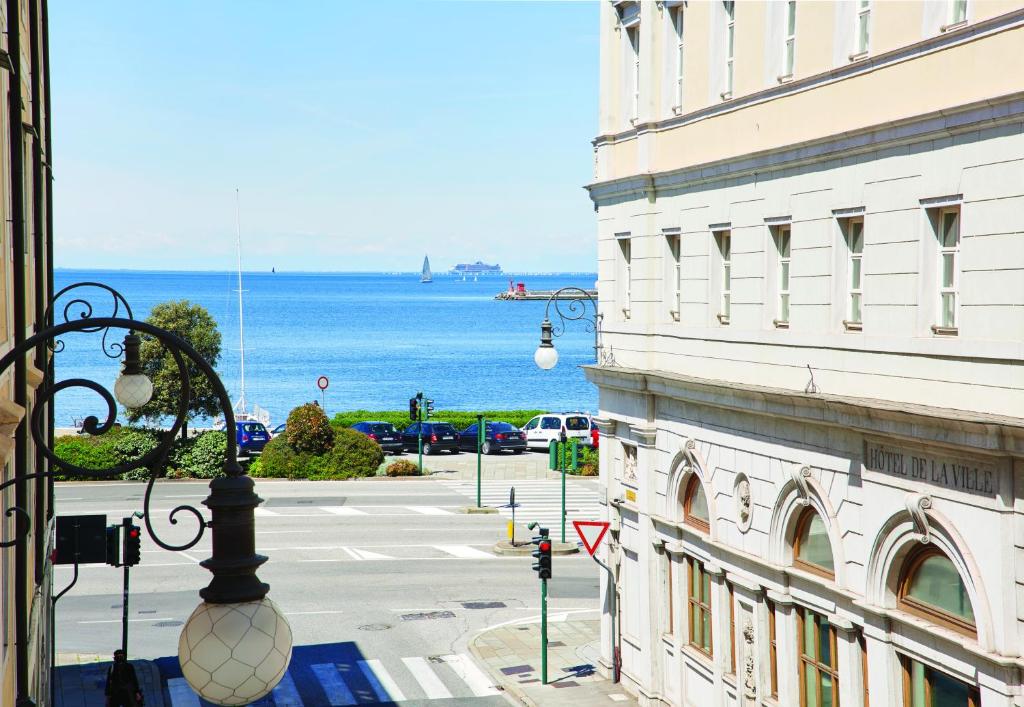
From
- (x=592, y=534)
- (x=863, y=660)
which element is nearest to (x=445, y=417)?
(x=592, y=534)

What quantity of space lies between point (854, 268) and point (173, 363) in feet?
133

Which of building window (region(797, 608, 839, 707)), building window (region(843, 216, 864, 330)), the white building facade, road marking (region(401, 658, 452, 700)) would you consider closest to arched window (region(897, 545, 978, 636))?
the white building facade

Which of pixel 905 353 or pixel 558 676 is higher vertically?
pixel 905 353

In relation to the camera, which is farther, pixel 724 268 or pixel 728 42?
pixel 724 268

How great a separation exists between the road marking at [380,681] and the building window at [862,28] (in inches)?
547

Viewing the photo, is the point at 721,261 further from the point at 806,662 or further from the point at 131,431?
the point at 131,431

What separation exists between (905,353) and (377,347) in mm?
172967

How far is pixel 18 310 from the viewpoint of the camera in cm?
1187

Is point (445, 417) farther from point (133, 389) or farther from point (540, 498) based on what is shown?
point (133, 389)

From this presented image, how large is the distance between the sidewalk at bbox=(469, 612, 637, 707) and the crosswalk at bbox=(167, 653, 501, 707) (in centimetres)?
46

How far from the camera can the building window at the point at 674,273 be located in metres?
22.3

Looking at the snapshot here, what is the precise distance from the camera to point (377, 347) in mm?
186625

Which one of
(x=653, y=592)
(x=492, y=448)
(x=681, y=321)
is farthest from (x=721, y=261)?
(x=492, y=448)

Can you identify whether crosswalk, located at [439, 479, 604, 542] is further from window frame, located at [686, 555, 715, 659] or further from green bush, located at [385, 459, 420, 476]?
window frame, located at [686, 555, 715, 659]
